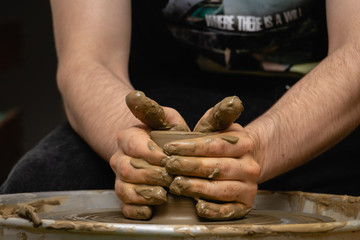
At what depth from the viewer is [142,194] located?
0.96 m

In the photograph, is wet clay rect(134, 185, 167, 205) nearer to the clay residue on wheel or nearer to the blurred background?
the clay residue on wheel

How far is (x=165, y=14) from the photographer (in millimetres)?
1712

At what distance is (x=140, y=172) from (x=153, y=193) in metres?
0.04

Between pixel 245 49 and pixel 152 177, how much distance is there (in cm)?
78

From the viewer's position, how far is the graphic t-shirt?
157 centimetres

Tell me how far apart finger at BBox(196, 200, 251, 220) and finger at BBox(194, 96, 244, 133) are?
Result: 14 cm

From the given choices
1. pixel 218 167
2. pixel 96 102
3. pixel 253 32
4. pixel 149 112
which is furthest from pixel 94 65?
pixel 218 167

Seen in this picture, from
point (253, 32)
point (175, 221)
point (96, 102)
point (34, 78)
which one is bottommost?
point (34, 78)

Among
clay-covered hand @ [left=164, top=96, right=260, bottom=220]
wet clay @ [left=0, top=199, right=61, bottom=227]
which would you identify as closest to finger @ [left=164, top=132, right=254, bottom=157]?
clay-covered hand @ [left=164, top=96, right=260, bottom=220]

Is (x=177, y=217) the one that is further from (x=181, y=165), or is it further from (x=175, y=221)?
(x=181, y=165)

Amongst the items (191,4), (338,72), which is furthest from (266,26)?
(338,72)

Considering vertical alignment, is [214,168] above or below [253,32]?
below

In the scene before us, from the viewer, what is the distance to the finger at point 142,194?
95 cm

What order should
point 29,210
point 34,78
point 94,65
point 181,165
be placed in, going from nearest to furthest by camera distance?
point 29,210 < point 181,165 < point 94,65 < point 34,78
